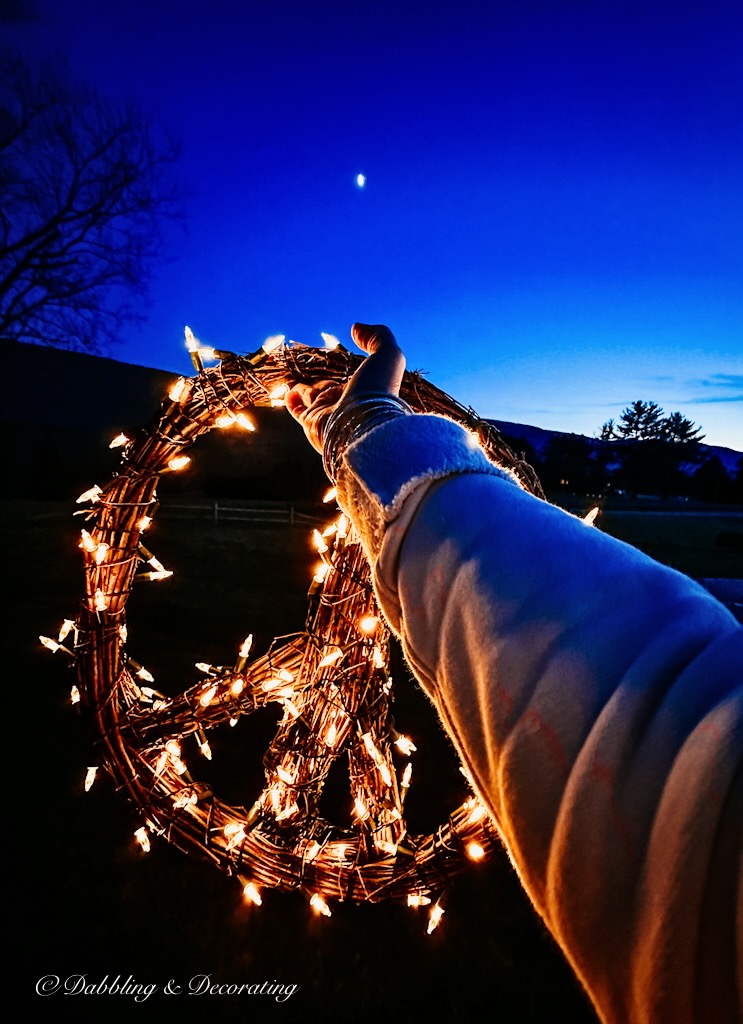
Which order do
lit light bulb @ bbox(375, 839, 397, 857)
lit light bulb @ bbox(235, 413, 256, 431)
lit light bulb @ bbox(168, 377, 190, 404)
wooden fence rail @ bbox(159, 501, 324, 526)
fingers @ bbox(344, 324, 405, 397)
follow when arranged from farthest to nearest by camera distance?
1. wooden fence rail @ bbox(159, 501, 324, 526)
2. lit light bulb @ bbox(375, 839, 397, 857)
3. lit light bulb @ bbox(235, 413, 256, 431)
4. lit light bulb @ bbox(168, 377, 190, 404)
5. fingers @ bbox(344, 324, 405, 397)

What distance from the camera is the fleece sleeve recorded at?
18.5 inches

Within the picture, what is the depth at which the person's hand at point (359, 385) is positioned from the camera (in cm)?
119

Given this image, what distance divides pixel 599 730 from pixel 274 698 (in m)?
1.96

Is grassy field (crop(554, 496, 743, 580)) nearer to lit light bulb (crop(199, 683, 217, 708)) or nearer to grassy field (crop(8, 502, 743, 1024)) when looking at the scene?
grassy field (crop(8, 502, 743, 1024))

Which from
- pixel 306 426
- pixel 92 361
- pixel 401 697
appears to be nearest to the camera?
pixel 306 426

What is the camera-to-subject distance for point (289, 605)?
894 cm

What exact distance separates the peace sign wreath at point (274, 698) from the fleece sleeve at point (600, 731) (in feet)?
3.73

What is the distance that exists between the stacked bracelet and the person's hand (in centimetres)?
A: 4

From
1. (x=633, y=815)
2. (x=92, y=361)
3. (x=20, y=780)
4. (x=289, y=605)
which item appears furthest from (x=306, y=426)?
(x=92, y=361)

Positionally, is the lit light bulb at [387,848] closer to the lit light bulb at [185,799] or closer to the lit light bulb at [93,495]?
the lit light bulb at [185,799]

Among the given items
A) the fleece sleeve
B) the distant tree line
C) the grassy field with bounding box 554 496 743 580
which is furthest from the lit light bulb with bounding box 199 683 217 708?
the distant tree line

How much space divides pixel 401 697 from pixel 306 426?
4605 mm

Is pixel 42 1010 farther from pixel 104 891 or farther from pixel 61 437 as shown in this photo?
pixel 61 437

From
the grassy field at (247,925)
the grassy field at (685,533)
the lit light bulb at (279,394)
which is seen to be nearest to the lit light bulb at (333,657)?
the grassy field at (247,925)
